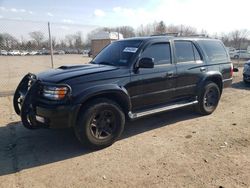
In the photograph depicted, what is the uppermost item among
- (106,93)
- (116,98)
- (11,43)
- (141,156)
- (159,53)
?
(11,43)

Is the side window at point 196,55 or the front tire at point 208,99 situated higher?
the side window at point 196,55

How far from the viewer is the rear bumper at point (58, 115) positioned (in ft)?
12.4

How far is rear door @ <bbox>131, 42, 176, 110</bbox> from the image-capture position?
15.3 ft

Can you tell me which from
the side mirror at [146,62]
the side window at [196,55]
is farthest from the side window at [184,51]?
the side mirror at [146,62]

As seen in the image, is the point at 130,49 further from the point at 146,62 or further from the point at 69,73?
the point at 69,73

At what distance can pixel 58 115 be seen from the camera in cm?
380

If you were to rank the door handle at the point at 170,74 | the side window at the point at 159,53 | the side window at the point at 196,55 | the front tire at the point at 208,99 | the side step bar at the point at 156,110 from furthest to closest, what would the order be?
the front tire at the point at 208,99 → the side window at the point at 196,55 → the door handle at the point at 170,74 → the side window at the point at 159,53 → the side step bar at the point at 156,110

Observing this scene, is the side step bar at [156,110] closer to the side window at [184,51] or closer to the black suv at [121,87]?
the black suv at [121,87]

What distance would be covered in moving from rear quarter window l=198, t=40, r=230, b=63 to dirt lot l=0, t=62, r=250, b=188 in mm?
1505

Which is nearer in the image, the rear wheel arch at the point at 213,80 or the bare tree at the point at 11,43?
the rear wheel arch at the point at 213,80

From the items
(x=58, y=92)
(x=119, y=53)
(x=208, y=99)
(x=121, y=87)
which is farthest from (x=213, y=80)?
(x=58, y=92)

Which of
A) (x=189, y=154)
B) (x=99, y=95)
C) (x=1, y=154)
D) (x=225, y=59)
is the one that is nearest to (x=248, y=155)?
(x=189, y=154)

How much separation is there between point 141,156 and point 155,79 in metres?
1.61

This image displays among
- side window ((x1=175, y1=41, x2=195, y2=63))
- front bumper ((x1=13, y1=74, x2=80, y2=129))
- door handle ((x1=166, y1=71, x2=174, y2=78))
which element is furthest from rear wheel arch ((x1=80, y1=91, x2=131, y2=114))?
side window ((x1=175, y1=41, x2=195, y2=63))
